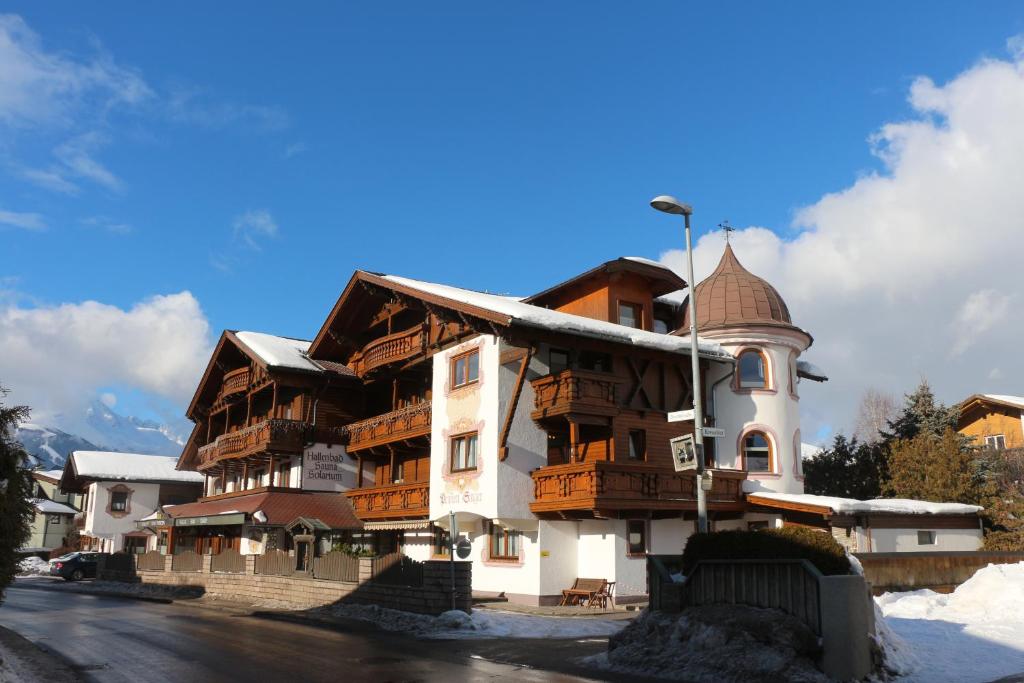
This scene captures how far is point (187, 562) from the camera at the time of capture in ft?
123

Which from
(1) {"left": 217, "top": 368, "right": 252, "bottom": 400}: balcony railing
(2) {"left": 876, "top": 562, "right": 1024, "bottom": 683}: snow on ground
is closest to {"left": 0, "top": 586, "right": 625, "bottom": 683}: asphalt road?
(2) {"left": 876, "top": 562, "right": 1024, "bottom": 683}: snow on ground

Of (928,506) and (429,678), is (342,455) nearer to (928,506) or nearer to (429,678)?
(928,506)

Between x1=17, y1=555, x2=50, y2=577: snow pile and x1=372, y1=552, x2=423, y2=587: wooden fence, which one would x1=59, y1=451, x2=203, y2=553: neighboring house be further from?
x1=372, y1=552, x2=423, y2=587: wooden fence

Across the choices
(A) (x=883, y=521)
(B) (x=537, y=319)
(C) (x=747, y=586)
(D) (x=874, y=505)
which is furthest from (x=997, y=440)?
(C) (x=747, y=586)

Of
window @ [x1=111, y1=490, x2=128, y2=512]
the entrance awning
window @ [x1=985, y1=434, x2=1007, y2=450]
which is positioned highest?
window @ [x1=985, y1=434, x2=1007, y2=450]

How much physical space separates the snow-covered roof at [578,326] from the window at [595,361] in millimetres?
1125

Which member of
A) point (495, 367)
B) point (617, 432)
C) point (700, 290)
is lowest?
point (617, 432)

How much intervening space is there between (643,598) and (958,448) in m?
17.1

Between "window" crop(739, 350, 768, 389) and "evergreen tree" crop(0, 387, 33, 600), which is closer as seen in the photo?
"evergreen tree" crop(0, 387, 33, 600)

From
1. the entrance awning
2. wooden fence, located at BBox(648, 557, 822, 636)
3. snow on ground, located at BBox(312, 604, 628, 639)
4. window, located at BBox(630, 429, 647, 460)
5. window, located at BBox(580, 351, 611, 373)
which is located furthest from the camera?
the entrance awning

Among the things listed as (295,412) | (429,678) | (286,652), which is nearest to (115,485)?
(295,412)

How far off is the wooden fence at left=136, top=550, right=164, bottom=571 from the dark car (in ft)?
28.3

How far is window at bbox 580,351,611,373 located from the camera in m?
30.3

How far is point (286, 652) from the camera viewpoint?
16609mm
